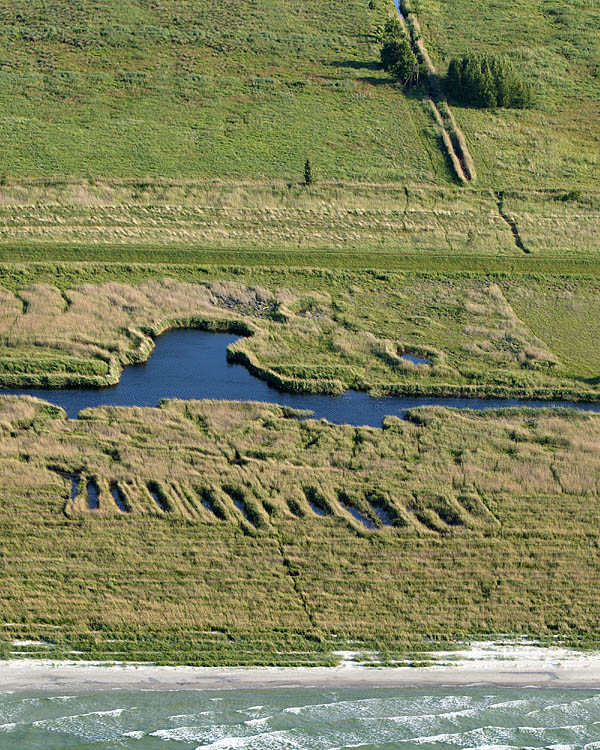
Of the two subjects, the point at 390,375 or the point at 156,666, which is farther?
the point at 390,375

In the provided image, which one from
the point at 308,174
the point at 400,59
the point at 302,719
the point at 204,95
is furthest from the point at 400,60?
the point at 302,719

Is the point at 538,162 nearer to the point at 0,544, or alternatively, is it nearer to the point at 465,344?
the point at 465,344

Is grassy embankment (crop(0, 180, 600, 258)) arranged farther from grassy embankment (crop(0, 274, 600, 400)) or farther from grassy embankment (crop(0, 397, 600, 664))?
grassy embankment (crop(0, 397, 600, 664))

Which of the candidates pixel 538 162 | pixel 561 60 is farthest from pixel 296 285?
pixel 561 60

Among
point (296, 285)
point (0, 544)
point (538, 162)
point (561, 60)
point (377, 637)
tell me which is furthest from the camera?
point (561, 60)

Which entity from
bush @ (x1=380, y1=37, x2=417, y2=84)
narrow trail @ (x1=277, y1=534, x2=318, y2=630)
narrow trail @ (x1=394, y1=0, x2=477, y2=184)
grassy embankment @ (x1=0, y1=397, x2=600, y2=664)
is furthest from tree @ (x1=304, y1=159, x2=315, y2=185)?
narrow trail @ (x1=277, y1=534, x2=318, y2=630)

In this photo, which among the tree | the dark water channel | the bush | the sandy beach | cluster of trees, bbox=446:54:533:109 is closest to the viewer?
the sandy beach

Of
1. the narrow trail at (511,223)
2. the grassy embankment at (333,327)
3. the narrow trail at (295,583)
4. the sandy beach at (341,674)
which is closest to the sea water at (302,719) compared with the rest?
the sandy beach at (341,674)
